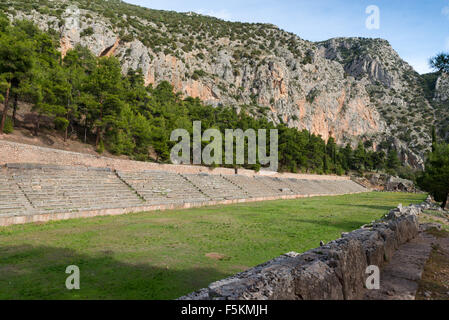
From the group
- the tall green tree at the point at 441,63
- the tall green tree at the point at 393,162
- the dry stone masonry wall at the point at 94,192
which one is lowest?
the tall green tree at the point at 393,162

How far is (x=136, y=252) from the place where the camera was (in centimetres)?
868

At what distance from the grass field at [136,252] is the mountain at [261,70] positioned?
66091 mm

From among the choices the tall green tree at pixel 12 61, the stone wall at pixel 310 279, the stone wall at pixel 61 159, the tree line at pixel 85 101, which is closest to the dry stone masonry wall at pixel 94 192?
the stone wall at pixel 61 159

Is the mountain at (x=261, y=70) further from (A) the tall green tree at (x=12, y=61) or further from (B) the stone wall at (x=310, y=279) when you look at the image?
(B) the stone wall at (x=310, y=279)

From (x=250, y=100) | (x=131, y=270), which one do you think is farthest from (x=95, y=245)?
(x=250, y=100)

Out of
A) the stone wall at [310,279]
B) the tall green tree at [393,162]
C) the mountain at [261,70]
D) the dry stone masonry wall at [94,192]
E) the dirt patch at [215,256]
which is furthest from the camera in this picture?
the tall green tree at [393,162]

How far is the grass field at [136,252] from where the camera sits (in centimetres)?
585

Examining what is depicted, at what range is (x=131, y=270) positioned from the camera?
6.98m

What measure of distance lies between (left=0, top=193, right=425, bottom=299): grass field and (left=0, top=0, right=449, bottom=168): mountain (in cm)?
6609

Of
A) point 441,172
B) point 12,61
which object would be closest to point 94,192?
point 12,61

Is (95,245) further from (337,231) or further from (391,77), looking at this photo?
(391,77)

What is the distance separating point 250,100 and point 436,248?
9759 cm

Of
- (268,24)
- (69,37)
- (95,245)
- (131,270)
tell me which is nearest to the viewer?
(131,270)
